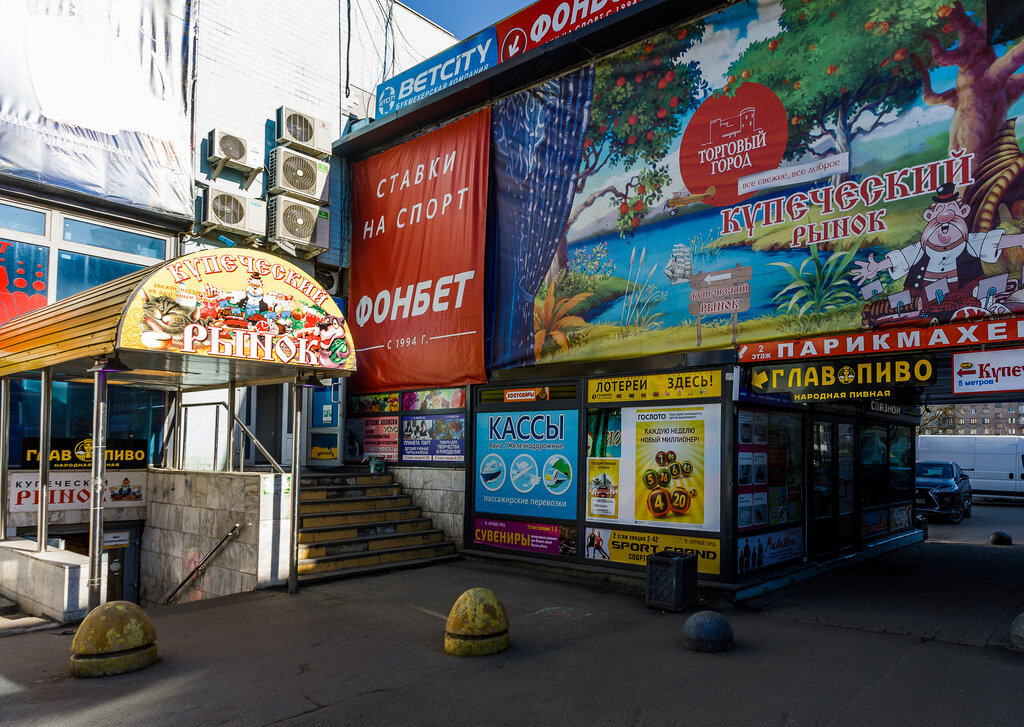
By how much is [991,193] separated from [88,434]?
1211 cm

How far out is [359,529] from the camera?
427 inches

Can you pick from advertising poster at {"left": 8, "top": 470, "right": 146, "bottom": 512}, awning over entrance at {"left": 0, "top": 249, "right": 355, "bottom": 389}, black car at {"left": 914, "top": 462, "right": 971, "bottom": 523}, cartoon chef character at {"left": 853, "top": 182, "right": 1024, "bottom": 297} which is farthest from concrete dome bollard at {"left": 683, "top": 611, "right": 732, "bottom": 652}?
black car at {"left": 914, "top": 462, "right": 971, "bottom": 523}

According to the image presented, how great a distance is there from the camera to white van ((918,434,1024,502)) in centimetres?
2450

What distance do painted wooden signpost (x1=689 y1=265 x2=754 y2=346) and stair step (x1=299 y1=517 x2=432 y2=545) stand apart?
542 cm

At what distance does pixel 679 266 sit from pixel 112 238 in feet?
29.2

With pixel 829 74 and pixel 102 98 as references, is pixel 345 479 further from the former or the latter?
pixel 829 74

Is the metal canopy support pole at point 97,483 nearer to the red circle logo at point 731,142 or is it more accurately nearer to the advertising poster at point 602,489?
the advertising poster at point 602,489

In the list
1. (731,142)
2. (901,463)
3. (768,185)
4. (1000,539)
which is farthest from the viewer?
(901,463)

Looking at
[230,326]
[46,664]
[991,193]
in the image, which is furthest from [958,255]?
[46,664]

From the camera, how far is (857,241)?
26.2 feet

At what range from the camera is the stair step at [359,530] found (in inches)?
405

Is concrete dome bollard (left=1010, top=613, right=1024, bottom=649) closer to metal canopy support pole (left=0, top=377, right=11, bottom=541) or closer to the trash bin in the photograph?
the trash bin

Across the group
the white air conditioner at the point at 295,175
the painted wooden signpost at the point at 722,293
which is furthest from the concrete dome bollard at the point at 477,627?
the white air conditioner at the point at 295,175

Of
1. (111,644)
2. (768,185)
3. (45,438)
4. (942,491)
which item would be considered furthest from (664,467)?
(942,491)
